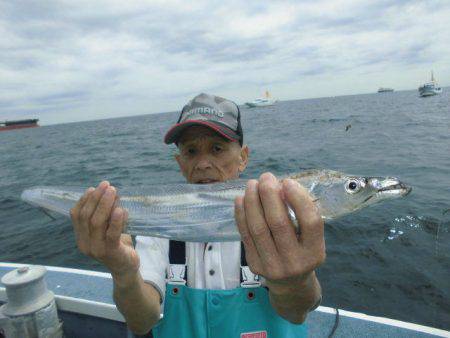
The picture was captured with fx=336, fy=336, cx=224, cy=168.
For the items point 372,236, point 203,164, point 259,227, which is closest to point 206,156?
point 203,164

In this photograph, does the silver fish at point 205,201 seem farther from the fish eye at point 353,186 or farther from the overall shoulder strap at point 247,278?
the overall shoulder strap at point 247,278

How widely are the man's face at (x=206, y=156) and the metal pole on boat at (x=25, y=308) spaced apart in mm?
2171

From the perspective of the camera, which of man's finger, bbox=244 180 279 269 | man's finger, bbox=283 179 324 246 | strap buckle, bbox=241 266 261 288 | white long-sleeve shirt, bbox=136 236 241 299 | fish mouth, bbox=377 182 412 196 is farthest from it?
white long-sleeve shirt, bbox=136 236 241 299

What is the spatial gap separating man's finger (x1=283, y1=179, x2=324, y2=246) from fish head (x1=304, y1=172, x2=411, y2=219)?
0.29 m

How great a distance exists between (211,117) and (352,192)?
1.48 meters

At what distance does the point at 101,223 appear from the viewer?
225 centimetres

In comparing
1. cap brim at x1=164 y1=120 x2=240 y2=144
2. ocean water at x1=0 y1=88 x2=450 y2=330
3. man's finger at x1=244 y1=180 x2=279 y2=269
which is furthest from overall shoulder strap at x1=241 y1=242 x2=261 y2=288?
ocean water at x1=0 y1=88 x2=450 y2=330

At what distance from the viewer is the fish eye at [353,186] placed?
7.03 ft

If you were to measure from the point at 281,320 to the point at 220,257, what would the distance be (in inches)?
26.5

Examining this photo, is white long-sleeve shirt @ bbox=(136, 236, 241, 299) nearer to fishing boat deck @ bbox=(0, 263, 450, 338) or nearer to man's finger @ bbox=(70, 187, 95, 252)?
man's finger @ bbox=(70, 187, 95, 252)

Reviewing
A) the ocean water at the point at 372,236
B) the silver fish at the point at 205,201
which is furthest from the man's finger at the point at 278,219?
the ocean water at the point at 372,236

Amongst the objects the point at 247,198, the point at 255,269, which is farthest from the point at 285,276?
the point at 247,198

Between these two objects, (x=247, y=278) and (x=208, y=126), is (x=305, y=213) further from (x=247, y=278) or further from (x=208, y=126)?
(x=208, y=126)

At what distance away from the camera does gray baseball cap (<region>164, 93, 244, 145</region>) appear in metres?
3.05
